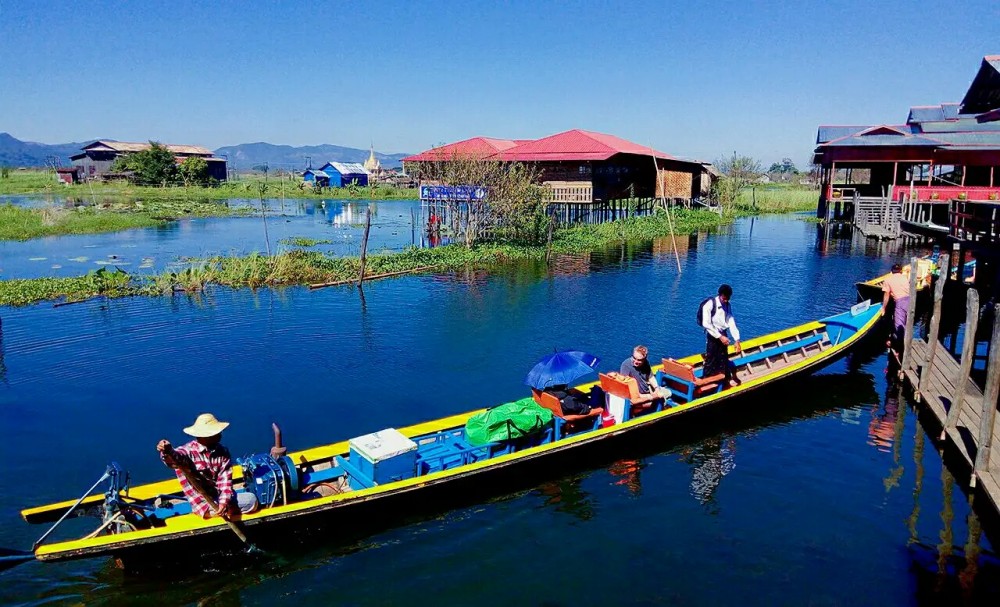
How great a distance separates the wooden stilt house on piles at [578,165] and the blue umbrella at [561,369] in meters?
23.5

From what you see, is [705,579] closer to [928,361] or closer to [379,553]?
[379,553]

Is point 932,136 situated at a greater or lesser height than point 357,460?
greater

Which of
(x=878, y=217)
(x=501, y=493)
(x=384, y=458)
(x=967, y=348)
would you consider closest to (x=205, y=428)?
(x=384, y=458)

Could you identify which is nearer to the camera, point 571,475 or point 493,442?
point 493,442

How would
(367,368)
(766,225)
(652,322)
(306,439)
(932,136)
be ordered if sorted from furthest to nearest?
(766,225) → (932,136) → (652,322) → (367,368) → (306,439)

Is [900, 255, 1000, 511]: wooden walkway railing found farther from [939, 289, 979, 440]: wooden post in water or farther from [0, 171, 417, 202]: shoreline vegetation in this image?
[0, 171, 417, 202]: shoreline vegetation

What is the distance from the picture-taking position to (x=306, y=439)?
11867mm

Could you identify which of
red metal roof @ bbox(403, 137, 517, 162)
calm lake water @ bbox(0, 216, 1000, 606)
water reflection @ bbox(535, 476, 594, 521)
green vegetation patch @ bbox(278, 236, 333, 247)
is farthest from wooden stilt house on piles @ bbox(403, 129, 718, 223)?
water reflection @ bbox(535, 476, 594, 521)

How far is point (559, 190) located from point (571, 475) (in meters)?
30.2

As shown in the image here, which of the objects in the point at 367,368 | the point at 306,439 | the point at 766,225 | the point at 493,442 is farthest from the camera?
the point at 766,225

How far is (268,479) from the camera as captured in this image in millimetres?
8141

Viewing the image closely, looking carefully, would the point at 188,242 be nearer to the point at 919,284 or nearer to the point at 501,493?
the point at 501,493

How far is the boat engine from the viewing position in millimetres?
8125

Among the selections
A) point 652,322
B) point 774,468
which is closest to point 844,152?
point 652,322
